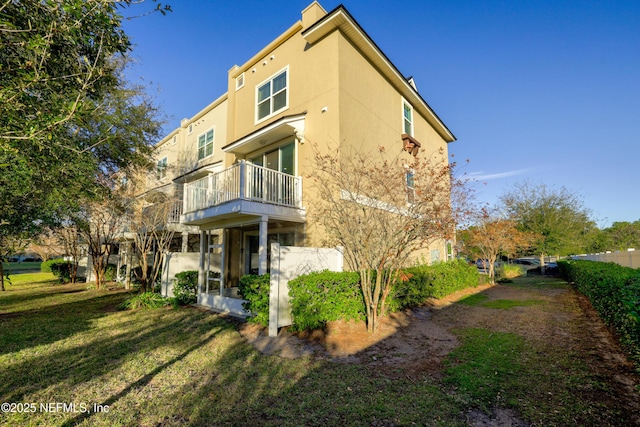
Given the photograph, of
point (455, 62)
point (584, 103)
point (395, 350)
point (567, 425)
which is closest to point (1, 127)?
point (395, 350)

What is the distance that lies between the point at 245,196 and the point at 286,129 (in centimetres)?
321

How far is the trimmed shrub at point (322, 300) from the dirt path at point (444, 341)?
0.26 meters

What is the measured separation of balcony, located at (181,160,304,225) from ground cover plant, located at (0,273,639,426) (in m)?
3.31

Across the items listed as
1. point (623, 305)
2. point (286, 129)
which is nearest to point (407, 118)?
point (286, 129)

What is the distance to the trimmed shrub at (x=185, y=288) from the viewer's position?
34.8 feet

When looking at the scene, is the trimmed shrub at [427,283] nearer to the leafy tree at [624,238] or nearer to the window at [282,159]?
the window at [282,159]

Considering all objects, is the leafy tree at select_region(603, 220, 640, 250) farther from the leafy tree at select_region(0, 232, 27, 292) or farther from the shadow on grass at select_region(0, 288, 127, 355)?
the leafy tree at select_region(0, 232, 27, 292)

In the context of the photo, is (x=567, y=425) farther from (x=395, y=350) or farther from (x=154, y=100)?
(x=154, y=100)

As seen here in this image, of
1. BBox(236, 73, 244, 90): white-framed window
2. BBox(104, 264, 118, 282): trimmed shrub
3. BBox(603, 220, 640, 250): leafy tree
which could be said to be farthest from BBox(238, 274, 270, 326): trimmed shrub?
BBox(603, 220, 640, 250): leafy tree

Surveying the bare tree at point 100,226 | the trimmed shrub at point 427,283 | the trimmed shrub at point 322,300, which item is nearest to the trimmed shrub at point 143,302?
Answer: the bare tree at point 100,226

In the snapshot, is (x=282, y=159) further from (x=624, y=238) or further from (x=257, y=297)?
(x=624, y=238)

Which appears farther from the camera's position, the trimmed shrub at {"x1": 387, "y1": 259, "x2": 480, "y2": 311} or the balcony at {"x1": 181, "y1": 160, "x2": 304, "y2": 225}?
the trimmed shrub at {"x1": 387, "y1": 259, "x2": 480, "y2": 311}

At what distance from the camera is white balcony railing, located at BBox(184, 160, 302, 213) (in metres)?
8.25

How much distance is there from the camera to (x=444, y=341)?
632 cm
